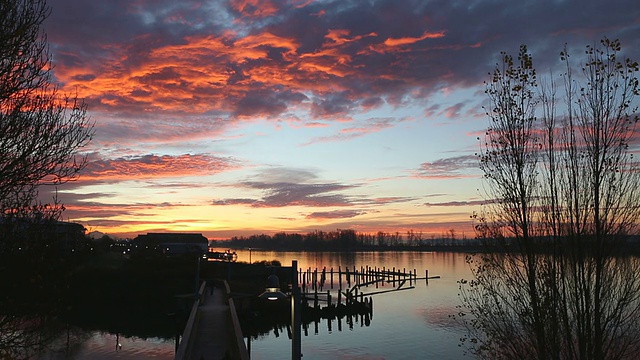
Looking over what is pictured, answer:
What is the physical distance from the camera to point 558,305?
10422mm

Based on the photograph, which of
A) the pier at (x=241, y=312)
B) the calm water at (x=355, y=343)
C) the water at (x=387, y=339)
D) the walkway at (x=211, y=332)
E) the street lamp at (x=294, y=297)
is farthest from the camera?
the water at (x=387, y=339)

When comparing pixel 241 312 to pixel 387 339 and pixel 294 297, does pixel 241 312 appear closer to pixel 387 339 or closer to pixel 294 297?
pixel 387 339

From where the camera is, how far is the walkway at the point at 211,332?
22312mm

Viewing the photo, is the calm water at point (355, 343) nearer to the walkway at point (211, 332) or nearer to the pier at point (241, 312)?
the pier at point (241, 312)

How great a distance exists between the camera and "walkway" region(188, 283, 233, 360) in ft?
73.2

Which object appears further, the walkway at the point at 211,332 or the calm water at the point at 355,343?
the calm water at the point at 355,343

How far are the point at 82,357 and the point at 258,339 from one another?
1449cm

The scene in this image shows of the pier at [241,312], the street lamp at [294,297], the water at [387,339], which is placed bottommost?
the water at [387,339]

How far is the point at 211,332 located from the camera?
84.4ft

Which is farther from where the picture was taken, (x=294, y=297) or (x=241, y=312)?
(x=241, y=312)

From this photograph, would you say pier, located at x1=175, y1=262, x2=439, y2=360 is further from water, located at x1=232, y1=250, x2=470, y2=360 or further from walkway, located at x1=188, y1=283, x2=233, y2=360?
water, located at x1=232, y1=250, x2=470, y2=360

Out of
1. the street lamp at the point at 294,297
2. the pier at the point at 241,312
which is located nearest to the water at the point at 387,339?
the pier at the point at 241,312

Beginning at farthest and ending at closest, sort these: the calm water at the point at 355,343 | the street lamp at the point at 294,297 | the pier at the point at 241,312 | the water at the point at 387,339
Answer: the water at the point at 387,339 → the calm water at the point at 355,343 → the pier at the point at 241,312 → the street lamp at the point at 294,297

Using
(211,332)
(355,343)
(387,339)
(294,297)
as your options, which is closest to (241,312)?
(211,332)
